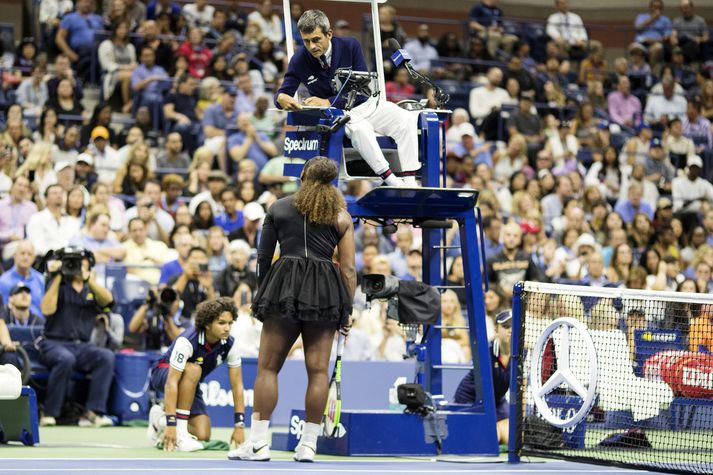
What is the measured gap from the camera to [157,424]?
1061 cm

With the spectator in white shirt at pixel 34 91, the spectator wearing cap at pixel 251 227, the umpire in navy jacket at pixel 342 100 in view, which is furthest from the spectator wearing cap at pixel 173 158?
the umpire in navy jacket at pixel 342 100

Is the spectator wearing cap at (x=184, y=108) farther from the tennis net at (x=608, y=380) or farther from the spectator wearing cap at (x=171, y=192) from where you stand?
the tennis net at (x=608, y=380)

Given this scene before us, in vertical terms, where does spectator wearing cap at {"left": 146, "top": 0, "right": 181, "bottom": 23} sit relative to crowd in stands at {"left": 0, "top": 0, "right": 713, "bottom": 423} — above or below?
above

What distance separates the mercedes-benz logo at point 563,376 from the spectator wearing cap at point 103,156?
9610 millimetres

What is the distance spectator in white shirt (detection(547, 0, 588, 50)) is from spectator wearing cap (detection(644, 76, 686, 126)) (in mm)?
2330

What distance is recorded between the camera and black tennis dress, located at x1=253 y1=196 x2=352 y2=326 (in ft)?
29.1

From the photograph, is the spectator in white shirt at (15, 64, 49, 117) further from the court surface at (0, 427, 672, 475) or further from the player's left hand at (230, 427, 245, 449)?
the player's left hand at (230, 427, 245, 449)

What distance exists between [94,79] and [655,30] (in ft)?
43.2

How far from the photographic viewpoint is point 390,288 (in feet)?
32.2

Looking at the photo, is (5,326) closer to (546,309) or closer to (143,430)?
(143,430)

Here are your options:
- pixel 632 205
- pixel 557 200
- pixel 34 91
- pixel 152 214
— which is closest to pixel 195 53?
pixel 34 91

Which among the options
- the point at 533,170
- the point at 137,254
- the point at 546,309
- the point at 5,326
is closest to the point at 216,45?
the point at 533,170


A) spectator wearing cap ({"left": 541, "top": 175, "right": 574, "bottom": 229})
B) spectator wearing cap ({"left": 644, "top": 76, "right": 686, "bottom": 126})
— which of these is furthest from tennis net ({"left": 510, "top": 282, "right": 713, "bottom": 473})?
spectator wearing cap ({"left": 644, "top": 76, "right": 686, "bottom": 126})

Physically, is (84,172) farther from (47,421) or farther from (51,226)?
(47,421)
